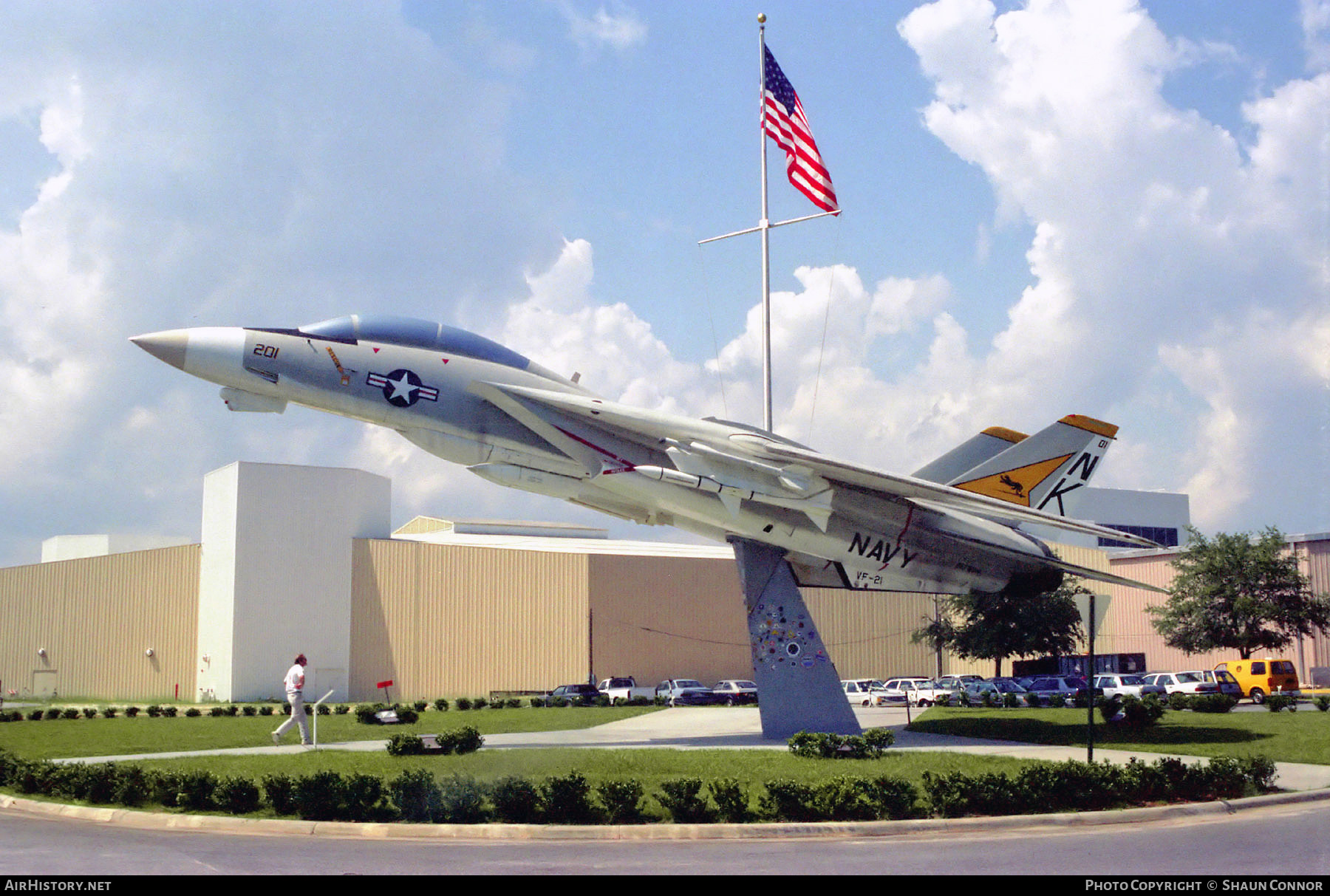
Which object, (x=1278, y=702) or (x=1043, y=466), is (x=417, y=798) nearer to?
(x=1043, y=466)

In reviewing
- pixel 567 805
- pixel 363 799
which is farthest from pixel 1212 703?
pixel 363 799

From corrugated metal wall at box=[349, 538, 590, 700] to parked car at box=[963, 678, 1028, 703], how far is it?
19396mm

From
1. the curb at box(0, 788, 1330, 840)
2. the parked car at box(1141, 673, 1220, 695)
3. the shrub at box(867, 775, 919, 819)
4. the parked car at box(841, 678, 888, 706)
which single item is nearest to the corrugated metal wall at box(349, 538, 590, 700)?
the parked car at box(841, 678, 888, 706)

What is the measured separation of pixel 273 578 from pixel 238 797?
3939 cm

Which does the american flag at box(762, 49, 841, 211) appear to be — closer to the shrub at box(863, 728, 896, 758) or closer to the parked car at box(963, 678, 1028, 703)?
the shrub at box(863, 728, 896, 758)

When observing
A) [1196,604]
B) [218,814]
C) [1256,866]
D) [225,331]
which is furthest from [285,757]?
[1196,604]

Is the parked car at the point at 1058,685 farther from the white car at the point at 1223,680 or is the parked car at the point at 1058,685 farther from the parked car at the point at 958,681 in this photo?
the white car at the point at 1223,680

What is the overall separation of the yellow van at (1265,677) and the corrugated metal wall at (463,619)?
27.9m

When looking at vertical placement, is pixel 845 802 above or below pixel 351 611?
below

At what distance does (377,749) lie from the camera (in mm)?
19969

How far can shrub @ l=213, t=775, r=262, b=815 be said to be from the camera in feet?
43.1

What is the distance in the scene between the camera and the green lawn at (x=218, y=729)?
22031 mm

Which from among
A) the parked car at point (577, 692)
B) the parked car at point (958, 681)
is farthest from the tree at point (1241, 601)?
the parked car at point (577, 692)

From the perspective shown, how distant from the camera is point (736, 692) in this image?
43188mm
